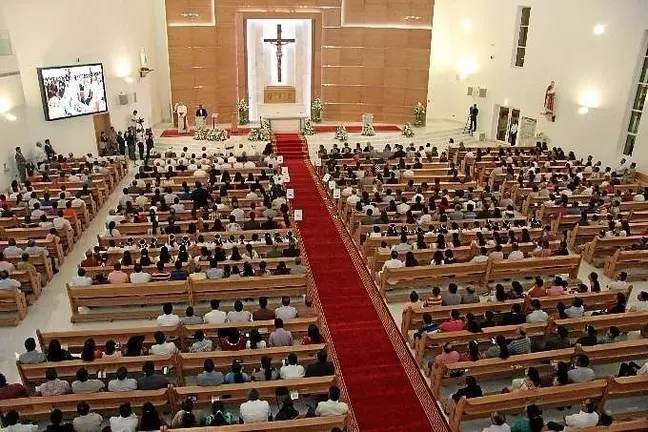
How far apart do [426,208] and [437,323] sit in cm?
454

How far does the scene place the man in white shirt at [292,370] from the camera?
6820 millimetres

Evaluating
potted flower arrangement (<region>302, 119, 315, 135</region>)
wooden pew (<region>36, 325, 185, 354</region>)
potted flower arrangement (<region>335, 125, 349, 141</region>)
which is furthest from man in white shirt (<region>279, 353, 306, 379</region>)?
potted flower arrangement (<region>302, 119, 315, 135</region>)

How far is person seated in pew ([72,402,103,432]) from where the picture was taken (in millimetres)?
5945

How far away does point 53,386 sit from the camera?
6.41m

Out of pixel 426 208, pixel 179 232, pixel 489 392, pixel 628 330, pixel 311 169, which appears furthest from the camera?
pixel 311 169

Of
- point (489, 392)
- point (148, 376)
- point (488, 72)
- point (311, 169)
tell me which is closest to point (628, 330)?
point (489, 392)

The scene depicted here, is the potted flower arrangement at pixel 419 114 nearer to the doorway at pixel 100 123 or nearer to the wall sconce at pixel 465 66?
the wall sconce at pixel 465 66

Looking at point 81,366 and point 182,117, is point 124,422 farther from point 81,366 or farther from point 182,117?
point 182,117

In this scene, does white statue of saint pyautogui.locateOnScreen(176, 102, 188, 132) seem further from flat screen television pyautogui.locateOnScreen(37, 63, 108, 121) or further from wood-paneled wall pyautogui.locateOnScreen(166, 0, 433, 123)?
flat screen television pyautogui.locateOnScreen(37, 63, 108, 121)

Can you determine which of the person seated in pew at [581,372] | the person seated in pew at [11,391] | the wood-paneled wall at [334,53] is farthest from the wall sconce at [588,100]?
the person seated in pew at [11,391]

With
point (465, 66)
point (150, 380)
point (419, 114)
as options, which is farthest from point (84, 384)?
point (465, 66)

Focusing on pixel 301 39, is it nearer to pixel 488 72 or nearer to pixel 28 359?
pixel 488 72

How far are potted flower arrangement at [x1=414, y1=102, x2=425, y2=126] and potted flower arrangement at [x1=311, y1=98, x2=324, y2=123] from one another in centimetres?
431

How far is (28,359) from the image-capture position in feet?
22.4
